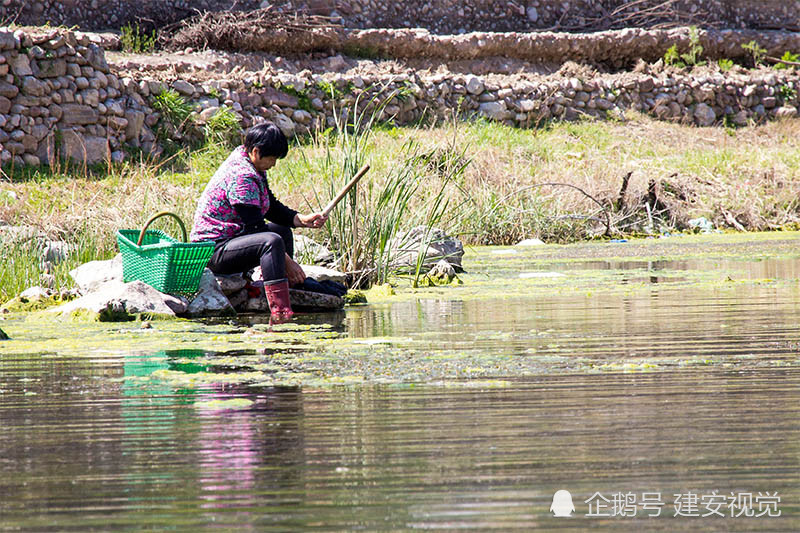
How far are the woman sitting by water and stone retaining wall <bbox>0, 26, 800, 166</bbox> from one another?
316cm

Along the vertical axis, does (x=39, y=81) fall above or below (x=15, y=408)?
above

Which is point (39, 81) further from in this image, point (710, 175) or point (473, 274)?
point (710, 175)

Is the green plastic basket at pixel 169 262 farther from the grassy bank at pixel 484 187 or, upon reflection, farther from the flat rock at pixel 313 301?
the grassy bank at pixel 484 187

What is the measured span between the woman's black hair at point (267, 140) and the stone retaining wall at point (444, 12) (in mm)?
13709

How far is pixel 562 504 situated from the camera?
2584 millimetres

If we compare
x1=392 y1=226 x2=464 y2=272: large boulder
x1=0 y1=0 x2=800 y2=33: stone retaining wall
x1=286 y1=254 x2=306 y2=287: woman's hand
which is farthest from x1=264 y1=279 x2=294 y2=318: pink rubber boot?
x1=0 y1=0 x2=800 y2=33: stone retaining wall

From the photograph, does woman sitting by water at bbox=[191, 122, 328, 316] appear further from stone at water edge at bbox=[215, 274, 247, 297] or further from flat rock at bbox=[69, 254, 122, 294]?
flat rock at bbox=[69, 254, 122, 294]

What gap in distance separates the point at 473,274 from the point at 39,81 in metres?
8.20

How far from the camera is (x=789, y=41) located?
84.7 ft

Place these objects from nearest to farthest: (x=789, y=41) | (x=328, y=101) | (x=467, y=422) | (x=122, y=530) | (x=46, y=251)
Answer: (x=122, y=530), (x=467, y=422), (x=46, y=251), (x=328, y=101), (x=789, y=41)

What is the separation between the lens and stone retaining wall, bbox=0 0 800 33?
67.6 feet

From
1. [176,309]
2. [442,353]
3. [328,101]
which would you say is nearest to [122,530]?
[442,353]

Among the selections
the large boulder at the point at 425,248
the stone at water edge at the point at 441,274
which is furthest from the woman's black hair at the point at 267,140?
the stone at water edge at the point at 441,274

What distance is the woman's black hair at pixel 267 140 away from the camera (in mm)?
7488
